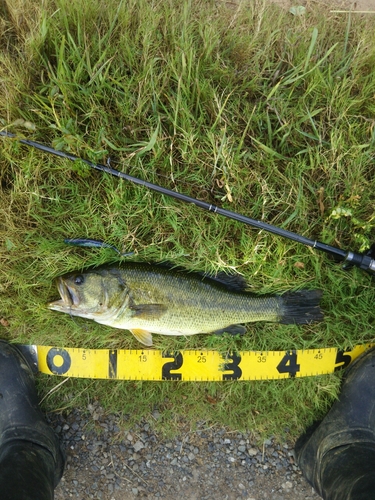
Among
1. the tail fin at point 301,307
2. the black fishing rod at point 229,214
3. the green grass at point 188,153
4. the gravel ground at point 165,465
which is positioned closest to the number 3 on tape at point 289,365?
the green grass at point 188,153

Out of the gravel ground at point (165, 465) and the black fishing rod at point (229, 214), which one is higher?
the black fishing rod at point (229, 214)

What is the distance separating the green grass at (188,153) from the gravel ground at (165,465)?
0.25 meters

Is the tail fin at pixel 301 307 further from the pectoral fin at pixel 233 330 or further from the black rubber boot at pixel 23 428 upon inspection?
the black rubber boot at pixel 23 428

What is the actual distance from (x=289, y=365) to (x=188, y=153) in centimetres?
202

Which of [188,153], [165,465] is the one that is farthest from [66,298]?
[165,465]

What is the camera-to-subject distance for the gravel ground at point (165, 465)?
330cm

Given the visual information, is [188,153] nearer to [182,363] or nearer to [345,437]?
[182,363]

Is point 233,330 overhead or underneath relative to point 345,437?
overhead

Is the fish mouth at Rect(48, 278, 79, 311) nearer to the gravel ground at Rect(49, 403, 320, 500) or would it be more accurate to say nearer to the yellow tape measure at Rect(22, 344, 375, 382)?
the yellow tape measure at Rect(22, 344, 375, 382)

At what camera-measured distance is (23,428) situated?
306 centimetres

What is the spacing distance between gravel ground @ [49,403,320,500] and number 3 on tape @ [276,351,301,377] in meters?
0.74

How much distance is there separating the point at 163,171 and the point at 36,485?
8.20 feet

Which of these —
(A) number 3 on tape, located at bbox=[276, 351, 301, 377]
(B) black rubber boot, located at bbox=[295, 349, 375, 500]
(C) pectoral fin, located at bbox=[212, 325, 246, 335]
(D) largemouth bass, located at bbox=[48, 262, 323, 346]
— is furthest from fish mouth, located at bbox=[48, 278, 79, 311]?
(B) black rubber boot, located at bbox=[295, 349, 375, 500]

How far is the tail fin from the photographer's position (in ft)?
10.4
